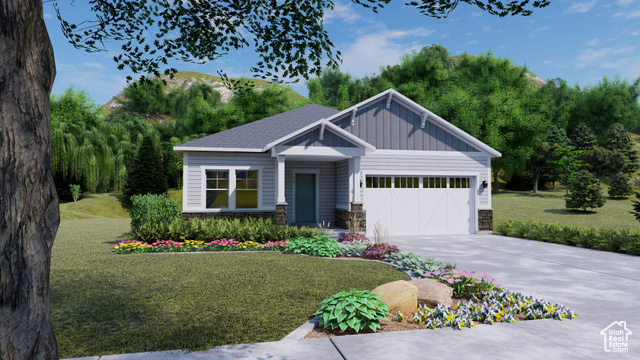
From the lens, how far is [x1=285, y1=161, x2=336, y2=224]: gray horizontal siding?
1625 centimetres

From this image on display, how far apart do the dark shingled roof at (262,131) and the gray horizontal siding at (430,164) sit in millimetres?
3826

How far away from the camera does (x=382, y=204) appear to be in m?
15.4

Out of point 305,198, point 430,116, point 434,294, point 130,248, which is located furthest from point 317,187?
point 434,294

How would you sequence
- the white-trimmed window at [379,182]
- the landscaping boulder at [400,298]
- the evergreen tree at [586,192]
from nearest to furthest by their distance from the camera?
the landscaping boulder at [400,298]
the white-trimmed window at [379,182]
the evergreen tree at [586,192]

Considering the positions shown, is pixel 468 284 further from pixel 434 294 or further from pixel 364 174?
pixel 364 174

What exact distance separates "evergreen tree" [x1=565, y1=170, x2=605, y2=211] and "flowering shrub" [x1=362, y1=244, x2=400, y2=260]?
61.5ft

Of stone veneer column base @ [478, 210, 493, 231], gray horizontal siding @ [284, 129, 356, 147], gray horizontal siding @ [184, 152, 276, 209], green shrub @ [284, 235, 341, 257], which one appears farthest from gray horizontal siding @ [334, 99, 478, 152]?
green shrub @ [284, 235, 341, 257]

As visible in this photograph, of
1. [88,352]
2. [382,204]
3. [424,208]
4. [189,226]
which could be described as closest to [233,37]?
[88,352]

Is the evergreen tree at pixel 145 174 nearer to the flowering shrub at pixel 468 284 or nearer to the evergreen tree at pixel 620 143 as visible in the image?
the flowering shrub at pixel 468 284

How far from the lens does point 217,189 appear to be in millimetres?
14953

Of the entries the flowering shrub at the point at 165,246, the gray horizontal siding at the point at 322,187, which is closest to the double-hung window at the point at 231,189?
the gray horizontal siding at the point at 322,187

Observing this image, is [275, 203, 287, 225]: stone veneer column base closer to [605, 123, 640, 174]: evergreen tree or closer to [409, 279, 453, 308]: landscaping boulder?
[409, 279, 453, 308]: landscaping boulder

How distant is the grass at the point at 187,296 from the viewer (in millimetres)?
4402

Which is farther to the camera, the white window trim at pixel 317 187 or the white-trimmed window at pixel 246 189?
the white window trim at pixel 317 187
